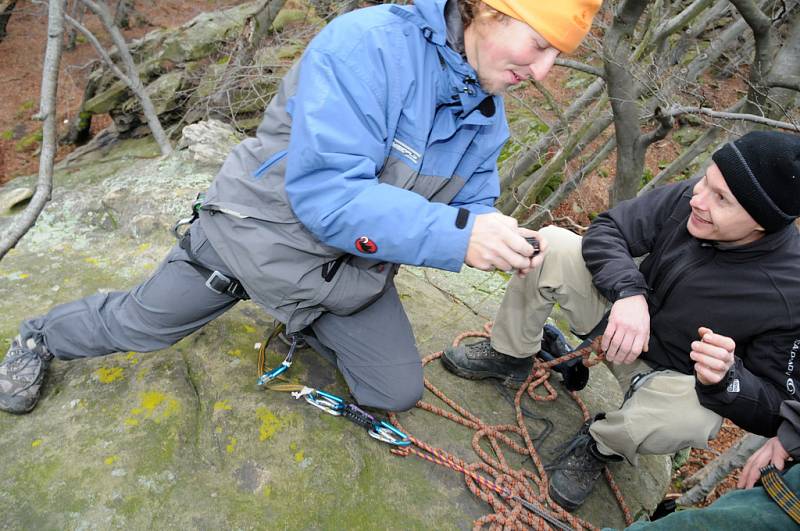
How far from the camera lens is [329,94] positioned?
2.05m

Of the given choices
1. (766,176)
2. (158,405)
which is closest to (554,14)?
(766,176)

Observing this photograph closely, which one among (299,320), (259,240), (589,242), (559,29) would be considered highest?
(559,29)

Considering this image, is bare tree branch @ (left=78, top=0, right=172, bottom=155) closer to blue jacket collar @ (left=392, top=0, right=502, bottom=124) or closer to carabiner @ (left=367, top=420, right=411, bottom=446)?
carabiner @ (left=367, top=420, right=411, bottom=446)

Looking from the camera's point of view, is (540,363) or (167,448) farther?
(540,363)

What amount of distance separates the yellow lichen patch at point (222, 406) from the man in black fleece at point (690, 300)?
178 cm

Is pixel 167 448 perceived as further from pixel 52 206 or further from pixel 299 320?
pixel 52 206

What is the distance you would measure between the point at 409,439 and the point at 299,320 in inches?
33.8

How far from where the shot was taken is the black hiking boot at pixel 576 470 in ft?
9.11

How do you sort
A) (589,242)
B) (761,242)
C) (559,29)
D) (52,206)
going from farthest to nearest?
(52,206), (589,242), (761,242), (559,29)

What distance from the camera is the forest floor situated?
30.7ft

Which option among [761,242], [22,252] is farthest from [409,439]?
[22,252]

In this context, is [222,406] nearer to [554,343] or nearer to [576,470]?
[576,470]

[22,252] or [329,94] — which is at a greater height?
[329,94]

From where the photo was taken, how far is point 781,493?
1832 mm
